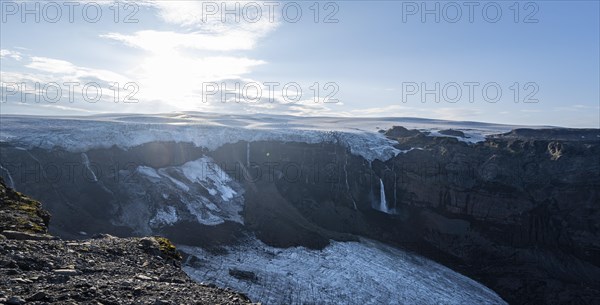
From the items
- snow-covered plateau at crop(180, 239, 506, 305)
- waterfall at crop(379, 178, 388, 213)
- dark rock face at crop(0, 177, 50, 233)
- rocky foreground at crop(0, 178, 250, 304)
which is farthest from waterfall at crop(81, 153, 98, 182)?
rocky foreground at crop(0, 178, 250, 304)

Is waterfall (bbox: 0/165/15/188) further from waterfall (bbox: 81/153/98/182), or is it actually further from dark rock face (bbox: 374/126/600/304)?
dark rock face (bbox: 374/126/600/304)

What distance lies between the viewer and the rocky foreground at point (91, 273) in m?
7.69

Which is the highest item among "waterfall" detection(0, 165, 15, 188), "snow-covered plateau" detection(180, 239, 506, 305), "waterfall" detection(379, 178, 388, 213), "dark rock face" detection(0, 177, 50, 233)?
"dark rock face" detection(0, 177, 50, 233)

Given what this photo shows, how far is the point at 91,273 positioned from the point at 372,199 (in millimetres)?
35984

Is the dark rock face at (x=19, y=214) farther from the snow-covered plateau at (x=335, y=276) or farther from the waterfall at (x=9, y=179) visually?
the waterfall at (x=9, y=179)

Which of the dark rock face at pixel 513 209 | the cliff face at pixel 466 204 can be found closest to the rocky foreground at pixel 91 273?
the cliff face at pixel 466 204

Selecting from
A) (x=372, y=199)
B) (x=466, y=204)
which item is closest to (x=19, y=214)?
(x=372, y=199)

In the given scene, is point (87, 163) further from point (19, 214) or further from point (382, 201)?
point (19, 214)

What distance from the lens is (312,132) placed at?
49188 millimetres

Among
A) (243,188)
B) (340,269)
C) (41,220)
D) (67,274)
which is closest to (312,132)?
(243,188)

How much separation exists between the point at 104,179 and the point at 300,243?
1702 centimetres

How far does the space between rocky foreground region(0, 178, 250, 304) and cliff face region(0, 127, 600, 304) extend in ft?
63.8

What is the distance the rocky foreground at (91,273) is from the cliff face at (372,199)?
19449 mm

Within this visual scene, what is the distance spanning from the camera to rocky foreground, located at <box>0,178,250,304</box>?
769 centimetres
